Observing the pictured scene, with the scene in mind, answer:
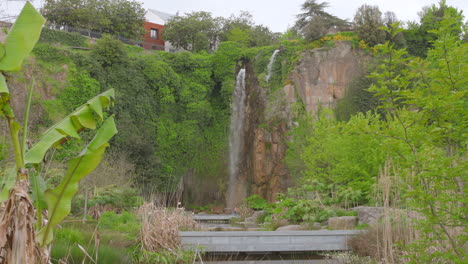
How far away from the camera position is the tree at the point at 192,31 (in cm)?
2783

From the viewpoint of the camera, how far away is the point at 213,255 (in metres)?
7.10

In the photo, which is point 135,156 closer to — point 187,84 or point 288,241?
point 187,84

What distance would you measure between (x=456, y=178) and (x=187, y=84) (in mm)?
19850

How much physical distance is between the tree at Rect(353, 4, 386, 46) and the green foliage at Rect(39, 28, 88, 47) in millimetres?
13702

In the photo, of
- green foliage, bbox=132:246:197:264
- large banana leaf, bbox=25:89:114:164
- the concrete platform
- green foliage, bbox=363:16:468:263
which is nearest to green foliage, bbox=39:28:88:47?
the concrete platform

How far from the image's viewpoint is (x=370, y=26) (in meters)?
21.1

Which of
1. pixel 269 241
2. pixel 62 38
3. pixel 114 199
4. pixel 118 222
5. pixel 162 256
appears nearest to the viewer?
pixel 162 256

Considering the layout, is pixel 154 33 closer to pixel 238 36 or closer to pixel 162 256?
pixel 238 36

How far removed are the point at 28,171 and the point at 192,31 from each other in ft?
86.6

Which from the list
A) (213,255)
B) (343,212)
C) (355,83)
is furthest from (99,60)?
(213,255)

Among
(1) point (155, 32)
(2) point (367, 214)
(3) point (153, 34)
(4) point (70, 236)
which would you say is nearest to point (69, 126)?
(4) point (70, 236)

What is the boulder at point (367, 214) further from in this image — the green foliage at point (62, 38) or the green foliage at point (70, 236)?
the green foliage at point (62, 38)

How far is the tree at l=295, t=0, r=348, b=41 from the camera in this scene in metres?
21.0

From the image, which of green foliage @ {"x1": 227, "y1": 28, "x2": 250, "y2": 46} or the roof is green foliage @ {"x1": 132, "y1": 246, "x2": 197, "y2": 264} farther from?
the roof
